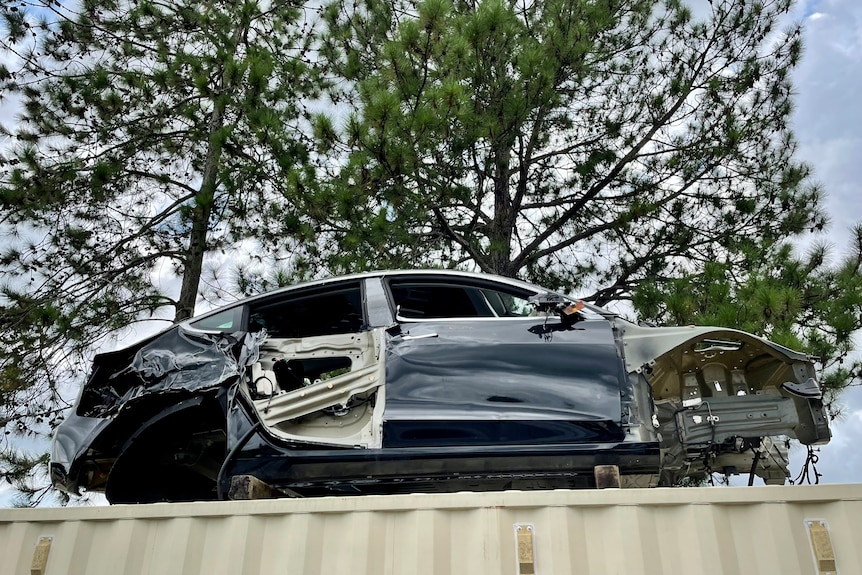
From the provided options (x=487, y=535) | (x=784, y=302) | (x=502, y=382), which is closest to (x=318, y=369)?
(x=502, y=382)

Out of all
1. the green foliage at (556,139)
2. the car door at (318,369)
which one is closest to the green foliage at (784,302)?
the green foliage at (556,139)

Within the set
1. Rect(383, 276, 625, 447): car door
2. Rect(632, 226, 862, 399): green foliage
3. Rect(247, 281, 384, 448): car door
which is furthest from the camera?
Rect(632, 226, 862, 399): green foliage

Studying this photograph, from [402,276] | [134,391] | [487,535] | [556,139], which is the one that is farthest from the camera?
[556,139]

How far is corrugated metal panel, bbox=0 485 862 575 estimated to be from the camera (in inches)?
109

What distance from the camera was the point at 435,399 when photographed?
12.5 feet

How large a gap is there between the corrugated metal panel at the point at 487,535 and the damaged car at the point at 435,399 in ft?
2.14

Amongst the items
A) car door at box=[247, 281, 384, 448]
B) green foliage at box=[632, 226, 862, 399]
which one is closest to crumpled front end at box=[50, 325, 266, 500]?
car door at box=[247, 281, 384, 448]

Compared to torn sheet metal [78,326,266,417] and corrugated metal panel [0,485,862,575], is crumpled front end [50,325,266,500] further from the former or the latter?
corrugated metal panel [0,485,862,575]

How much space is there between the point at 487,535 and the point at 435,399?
104 centimetres

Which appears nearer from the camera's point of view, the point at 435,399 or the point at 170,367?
the point at 435,399

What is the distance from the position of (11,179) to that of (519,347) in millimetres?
6890

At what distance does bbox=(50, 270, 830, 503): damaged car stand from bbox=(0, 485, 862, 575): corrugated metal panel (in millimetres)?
652

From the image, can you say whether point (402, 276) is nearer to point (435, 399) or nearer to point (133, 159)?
point (435, 399)

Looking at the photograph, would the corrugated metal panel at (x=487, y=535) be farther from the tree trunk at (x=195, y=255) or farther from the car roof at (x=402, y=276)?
the tree trunk at (x=195, y=255)
